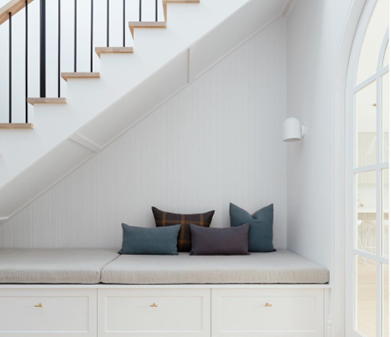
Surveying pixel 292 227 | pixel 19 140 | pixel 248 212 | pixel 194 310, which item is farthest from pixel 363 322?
pixel 19 140

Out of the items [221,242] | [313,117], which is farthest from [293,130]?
[221,242]

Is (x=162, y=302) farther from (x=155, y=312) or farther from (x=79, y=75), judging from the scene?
(x=79, y=75)

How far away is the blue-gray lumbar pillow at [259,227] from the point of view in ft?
11.0

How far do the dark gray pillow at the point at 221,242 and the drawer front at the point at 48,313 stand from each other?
0.87m

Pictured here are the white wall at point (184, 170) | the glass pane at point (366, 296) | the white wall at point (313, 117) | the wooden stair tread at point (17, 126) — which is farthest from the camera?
the white wall at point (184, 170)

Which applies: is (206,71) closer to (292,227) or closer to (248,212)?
(248,212)

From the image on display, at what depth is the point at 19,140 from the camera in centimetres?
273

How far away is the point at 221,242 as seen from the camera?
3158mm

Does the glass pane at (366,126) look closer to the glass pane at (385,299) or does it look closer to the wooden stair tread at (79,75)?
the glass pane at (385,299)

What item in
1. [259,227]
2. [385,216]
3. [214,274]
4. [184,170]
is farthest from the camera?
[184,170]

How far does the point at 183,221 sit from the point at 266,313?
1063mm

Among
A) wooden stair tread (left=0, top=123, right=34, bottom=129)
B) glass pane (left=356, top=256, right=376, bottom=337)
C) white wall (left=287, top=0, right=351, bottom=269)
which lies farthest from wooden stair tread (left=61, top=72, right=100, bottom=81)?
glass pane (left=356, top=256, right=376, bottom=337)

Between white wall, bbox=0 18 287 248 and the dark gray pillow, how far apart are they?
469 mm

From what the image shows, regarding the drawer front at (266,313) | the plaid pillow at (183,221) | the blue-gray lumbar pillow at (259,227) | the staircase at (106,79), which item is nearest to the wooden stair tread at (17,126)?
the staircase at (106,79)
